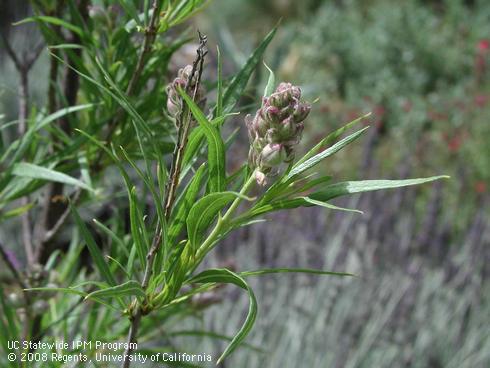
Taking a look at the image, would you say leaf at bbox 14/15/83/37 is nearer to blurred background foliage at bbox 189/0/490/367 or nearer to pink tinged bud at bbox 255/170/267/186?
pink tinged bud at bbox 255/170/267/186

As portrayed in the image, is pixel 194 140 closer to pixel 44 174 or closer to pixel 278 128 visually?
pixel 278 128

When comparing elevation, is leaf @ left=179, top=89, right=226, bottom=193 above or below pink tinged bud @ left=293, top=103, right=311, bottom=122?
below

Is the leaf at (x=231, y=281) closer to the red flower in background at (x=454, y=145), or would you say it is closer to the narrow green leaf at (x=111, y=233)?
the narrow green leaf at (x=111, y=233)

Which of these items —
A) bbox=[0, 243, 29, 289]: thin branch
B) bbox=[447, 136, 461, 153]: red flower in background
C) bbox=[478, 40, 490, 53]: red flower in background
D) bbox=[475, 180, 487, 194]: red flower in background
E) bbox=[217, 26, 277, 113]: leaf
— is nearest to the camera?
bbox=[217, 26, 277, 113]: leaf

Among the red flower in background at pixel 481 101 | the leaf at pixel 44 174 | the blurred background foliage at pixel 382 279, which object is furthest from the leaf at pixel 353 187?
the red flower in background at pixel 481 101

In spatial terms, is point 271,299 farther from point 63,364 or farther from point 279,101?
point 279,101

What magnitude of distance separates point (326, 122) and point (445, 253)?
2511 mm

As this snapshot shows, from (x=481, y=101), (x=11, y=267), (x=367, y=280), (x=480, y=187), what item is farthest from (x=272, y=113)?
(x=481, y=101)

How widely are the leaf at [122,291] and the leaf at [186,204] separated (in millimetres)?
49

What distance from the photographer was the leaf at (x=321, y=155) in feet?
1.63

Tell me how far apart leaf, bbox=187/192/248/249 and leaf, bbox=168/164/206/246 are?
20mm

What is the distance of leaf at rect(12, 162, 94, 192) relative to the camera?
2.12 ft

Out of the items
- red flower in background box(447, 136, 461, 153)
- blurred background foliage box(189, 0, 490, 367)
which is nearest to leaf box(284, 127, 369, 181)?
blurred background foliage box(189, 0, 490, 367)

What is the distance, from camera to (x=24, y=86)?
0.87 meters
